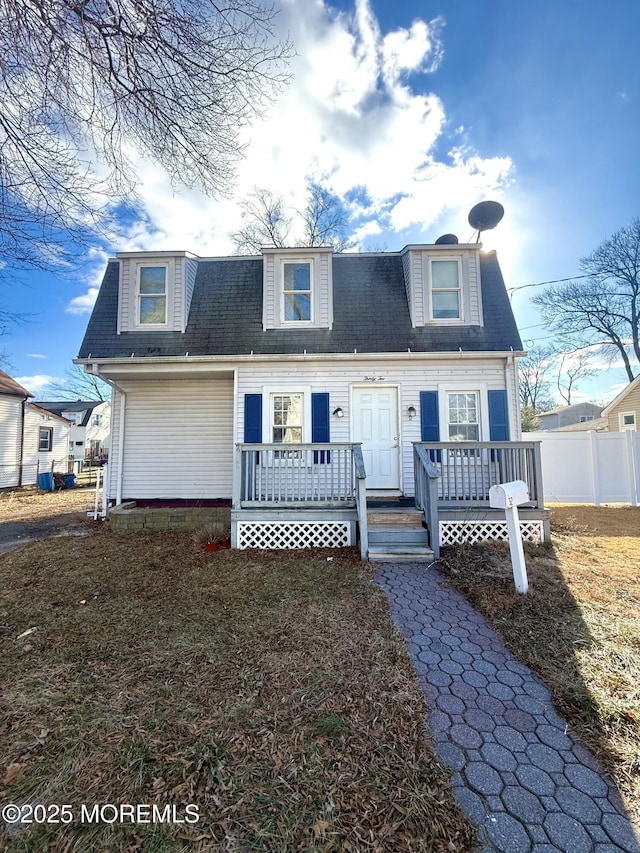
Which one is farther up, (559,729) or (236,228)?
(236,228)

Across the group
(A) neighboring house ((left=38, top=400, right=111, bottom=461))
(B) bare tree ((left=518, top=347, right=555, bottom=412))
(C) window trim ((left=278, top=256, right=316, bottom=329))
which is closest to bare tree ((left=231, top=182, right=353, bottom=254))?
(C) window trim ((left=278, top=256, right=316, bottom=329))

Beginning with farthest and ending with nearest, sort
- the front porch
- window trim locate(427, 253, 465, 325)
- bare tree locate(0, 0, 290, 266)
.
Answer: window trim locate(427, 253, 465, 325) < the front porch < bare tree locate(0, 0, 290, 266)

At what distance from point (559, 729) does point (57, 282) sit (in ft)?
24.0

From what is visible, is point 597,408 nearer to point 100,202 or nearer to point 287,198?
point 287,198

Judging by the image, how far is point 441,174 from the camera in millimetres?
8930

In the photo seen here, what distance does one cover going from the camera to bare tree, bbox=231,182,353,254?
1516 cm

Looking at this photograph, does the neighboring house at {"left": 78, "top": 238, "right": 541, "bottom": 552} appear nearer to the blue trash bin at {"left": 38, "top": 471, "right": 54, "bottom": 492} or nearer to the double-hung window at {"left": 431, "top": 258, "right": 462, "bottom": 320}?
the double-hung window at {"left": 431, "top": 258, "right": 462, "bottom": 320}

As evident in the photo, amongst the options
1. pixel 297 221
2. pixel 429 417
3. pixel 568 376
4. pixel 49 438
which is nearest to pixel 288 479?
pixel 429 417

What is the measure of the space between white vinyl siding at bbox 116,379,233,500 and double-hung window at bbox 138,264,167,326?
144 centimetres

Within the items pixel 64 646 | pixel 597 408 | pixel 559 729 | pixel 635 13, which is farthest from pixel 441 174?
pixel 597 408

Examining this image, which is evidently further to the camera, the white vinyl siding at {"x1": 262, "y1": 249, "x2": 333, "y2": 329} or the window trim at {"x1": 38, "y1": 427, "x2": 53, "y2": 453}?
the window trim at {"x1": 38, "y1": 427, "x2": 53, "y2": 453}

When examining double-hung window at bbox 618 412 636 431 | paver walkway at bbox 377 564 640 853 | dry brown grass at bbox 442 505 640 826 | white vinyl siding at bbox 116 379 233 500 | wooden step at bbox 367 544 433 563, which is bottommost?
paver walkway at bbox 377 564 640 853

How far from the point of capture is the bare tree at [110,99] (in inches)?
141

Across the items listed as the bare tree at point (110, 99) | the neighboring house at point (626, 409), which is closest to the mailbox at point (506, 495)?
the bare tree at point (110, 99)
